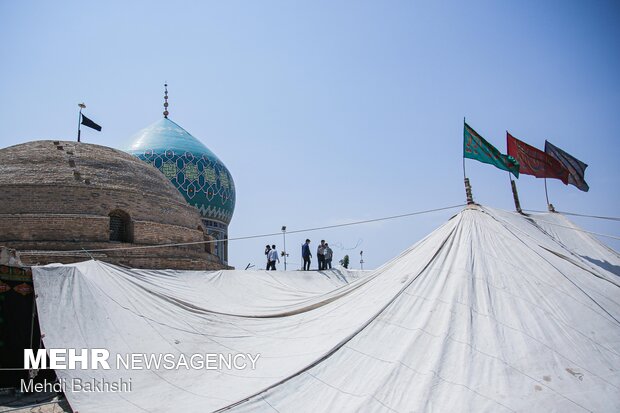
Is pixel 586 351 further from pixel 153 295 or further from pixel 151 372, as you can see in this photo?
pixel 153 295

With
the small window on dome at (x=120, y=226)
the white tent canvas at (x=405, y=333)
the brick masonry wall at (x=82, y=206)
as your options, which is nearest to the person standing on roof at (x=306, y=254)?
the brick masonry wall at (x=82, y=206)

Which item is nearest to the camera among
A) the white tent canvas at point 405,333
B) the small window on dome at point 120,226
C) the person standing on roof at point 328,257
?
the white tent canvas at point 405,333

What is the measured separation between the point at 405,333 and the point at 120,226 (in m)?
11.3

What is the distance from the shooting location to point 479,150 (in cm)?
770

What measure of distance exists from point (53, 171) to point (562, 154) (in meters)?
12.6

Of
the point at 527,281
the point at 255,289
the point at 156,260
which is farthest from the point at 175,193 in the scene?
the point at 527,281

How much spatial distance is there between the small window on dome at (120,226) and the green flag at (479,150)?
992 cm

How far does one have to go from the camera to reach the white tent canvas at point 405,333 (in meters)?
3.97

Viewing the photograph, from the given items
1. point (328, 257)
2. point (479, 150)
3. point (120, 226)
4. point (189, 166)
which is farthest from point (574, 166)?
point (189, 166)

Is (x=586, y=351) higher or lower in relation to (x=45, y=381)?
higher

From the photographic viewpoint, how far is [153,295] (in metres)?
7.66

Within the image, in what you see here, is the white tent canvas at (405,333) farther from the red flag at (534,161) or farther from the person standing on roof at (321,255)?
the person standing on roof at (321,255)

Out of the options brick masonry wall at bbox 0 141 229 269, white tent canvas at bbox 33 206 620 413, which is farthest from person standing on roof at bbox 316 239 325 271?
white tent canvas at bbox 33 206 620 413

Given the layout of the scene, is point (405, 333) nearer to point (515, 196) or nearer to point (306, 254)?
point (515, 196)
